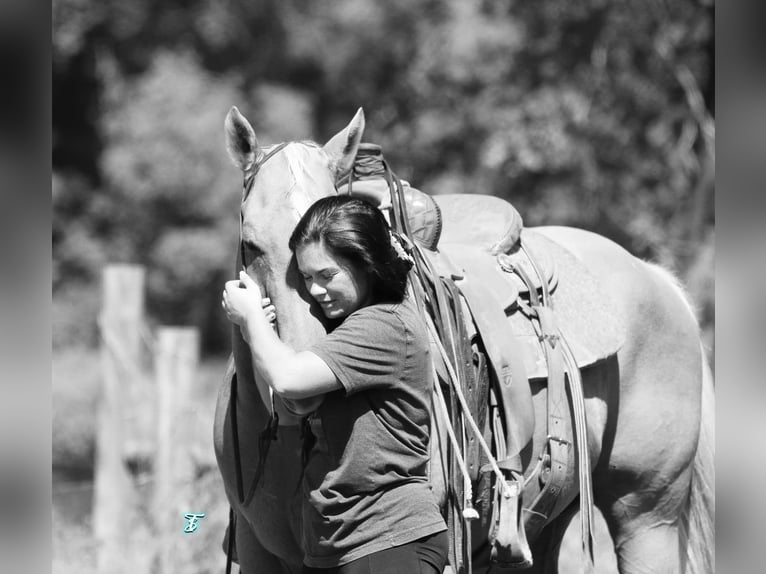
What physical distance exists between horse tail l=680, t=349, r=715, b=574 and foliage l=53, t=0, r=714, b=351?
5779mm

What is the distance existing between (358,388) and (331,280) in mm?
271

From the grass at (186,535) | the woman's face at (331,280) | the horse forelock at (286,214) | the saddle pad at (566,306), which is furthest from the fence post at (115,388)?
the woman's face at (331,280)

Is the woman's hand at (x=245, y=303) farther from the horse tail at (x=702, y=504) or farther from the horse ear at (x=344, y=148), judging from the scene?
the horse tail at (x=702, y=504)

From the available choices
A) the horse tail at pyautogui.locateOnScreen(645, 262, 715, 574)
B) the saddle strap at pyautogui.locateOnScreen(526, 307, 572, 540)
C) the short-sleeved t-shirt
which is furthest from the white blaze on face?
the horse tail at pyautogui.locateOnScreen(645, 262, 715, 574)

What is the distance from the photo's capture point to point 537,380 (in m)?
3.63

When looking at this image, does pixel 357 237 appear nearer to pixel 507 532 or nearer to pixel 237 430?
pixel 237 430

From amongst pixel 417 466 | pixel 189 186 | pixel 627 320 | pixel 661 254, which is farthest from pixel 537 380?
pixel 189 186

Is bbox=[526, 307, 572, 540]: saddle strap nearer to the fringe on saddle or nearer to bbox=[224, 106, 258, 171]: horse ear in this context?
the fringe on saddle

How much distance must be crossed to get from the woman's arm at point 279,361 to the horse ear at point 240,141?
A: 1.65ft

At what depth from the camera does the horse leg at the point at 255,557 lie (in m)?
3.07

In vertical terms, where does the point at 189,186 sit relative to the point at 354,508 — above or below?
above
